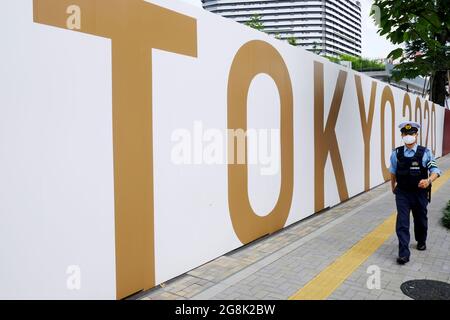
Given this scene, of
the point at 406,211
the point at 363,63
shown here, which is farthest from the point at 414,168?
the point at 363,63

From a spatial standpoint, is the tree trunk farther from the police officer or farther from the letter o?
the police officer

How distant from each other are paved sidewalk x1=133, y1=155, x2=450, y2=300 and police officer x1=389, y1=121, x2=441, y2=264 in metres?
0.44

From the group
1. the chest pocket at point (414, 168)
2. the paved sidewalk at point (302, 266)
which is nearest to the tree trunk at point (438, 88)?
the paved sidewalk at point (302, 266)

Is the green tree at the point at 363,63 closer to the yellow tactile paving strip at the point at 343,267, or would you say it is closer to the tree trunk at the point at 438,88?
the tree trunk at the point at 438,88

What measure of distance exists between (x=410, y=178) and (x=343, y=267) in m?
1.40

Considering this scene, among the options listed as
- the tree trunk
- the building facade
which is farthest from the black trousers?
the building facade

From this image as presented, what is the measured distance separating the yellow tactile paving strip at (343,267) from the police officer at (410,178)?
0.59m

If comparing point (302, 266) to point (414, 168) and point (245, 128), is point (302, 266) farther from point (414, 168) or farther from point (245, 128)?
point (245, 128)

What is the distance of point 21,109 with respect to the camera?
3.27 meters

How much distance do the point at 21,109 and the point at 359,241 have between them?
16.4 feet

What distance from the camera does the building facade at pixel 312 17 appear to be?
353 ft

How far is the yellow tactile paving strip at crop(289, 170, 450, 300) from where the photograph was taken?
4.34 m
